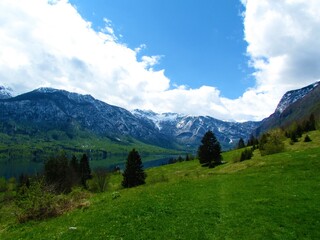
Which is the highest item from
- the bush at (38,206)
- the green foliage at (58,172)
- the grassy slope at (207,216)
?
the green foliage at (58,172)

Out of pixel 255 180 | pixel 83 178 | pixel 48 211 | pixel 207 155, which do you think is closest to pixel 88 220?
pixel 48 211

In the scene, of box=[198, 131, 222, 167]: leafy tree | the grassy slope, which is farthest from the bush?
box=[198, 131, 222, 167]: leafy tree

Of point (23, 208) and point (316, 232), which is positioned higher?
→ point (23, 208)

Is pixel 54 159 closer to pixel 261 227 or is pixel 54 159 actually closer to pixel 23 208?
pixel 23 208

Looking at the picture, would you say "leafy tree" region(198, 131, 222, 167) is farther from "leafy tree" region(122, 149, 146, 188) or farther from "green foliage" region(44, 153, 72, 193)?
"green foliage" region(44, 153, 72, 193)

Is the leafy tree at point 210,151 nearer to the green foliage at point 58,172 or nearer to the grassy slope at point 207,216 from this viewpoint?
the green foliage at point 58,172

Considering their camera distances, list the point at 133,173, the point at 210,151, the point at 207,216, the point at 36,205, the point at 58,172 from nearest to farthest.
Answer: the point at 207,216 → the point at 36,205 → the point at 133,173 → the point at 58,172 → the point at 210,151

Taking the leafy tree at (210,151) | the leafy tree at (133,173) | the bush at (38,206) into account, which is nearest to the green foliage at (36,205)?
the bush at (38,206)

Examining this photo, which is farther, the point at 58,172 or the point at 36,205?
the point at 58,172

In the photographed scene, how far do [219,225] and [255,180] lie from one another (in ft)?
59.7

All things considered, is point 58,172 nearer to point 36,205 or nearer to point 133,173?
point 133,173

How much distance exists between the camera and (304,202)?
25.8m

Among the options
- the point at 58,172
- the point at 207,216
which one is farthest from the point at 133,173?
the point at 207,216

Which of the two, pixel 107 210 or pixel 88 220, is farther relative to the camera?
pixel 107 210
